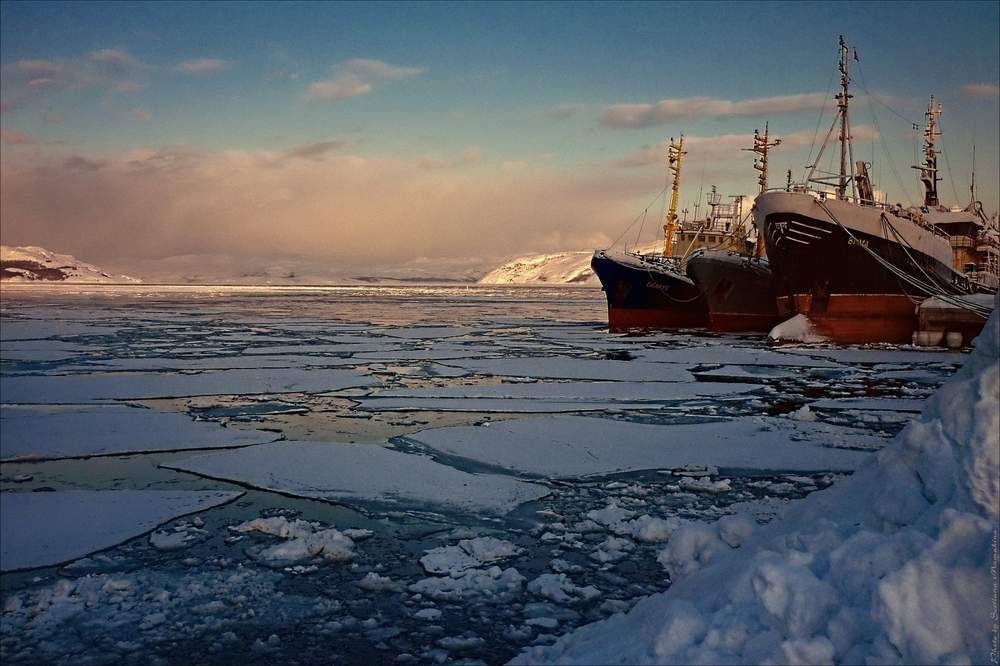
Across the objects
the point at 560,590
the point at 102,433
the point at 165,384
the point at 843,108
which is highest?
the point at 843,108

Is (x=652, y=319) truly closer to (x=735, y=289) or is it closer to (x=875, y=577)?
(x=735, y=289)

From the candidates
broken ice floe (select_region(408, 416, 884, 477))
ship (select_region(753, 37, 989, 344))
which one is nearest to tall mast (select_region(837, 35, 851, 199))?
ship (select_region(753, 37, 989, 344))

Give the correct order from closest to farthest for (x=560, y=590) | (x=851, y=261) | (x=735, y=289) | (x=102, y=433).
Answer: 1. (x=560, y=590)
2. (x=102, y=433)
3. (x=851, y=261)
4. (x=735, y=289)

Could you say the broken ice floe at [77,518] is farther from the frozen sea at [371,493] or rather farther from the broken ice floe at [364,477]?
the broken ice floe at [364,477]

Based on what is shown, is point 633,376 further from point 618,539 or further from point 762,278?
point 762,278

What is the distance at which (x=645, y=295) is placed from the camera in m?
33.2

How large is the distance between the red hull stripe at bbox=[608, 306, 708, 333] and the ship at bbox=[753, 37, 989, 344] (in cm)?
914

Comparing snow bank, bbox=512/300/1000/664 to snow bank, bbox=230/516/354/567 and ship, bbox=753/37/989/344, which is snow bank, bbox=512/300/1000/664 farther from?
ship, bbox=753/37/989/344

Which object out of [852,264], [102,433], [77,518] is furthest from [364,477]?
[852,264]

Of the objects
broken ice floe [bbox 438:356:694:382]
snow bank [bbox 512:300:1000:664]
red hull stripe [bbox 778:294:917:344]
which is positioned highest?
red hull stripe [bbox 778:294:917:344]

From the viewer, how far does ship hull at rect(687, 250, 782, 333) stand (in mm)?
29078

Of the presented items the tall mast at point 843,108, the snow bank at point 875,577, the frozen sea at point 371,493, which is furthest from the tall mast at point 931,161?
the snow bank at point 875,577

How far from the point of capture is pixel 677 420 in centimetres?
1034

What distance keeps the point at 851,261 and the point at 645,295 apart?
11037 mm
